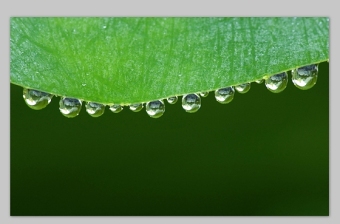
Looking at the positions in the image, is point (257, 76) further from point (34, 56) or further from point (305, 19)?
point (34, 56)

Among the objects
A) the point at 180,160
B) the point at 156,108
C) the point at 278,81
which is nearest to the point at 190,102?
the point at 156,108

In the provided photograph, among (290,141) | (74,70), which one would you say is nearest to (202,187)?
(290,141)

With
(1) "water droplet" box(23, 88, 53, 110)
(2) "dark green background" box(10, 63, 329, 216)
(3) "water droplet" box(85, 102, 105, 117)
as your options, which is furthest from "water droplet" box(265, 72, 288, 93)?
(1) "water droplet" box(23, 88, 53, 110)

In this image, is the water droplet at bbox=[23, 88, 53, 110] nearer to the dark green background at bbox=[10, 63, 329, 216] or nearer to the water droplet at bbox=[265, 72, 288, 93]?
the dark green background at bbox=[10, 63, 329, 216]

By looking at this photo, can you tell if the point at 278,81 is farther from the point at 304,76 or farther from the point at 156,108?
the point at 156,108

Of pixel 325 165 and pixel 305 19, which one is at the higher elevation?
pixel 305 19
